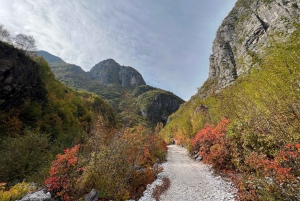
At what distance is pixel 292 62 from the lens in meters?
5.07

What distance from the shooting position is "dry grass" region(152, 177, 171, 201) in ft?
21.1

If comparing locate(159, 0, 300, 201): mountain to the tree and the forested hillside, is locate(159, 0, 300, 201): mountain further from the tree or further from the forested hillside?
the tree

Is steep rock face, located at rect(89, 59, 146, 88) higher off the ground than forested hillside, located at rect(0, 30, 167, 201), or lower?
higher

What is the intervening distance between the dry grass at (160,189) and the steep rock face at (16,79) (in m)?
16.8

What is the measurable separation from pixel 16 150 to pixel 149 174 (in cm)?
684

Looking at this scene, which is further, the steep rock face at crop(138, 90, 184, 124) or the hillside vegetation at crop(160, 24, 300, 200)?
the steep rock face at crop(138, 90, 184, 124)

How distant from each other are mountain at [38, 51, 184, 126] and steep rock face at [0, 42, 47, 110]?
369 inches

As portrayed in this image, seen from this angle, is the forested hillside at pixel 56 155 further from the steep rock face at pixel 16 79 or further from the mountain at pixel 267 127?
the mountain at pixel 267 127

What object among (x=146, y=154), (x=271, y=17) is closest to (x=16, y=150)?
(x=146, y=154)

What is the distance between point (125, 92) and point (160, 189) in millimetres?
4773

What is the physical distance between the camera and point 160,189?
7164mm

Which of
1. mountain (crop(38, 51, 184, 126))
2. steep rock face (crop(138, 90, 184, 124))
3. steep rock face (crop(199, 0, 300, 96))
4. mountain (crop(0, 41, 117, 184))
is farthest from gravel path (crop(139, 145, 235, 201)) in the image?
steep rock face (crop(138, 90, 184, 124))

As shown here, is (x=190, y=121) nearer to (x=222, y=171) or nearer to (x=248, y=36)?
(x=222, y=171)

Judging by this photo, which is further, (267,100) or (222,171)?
(222,171)
